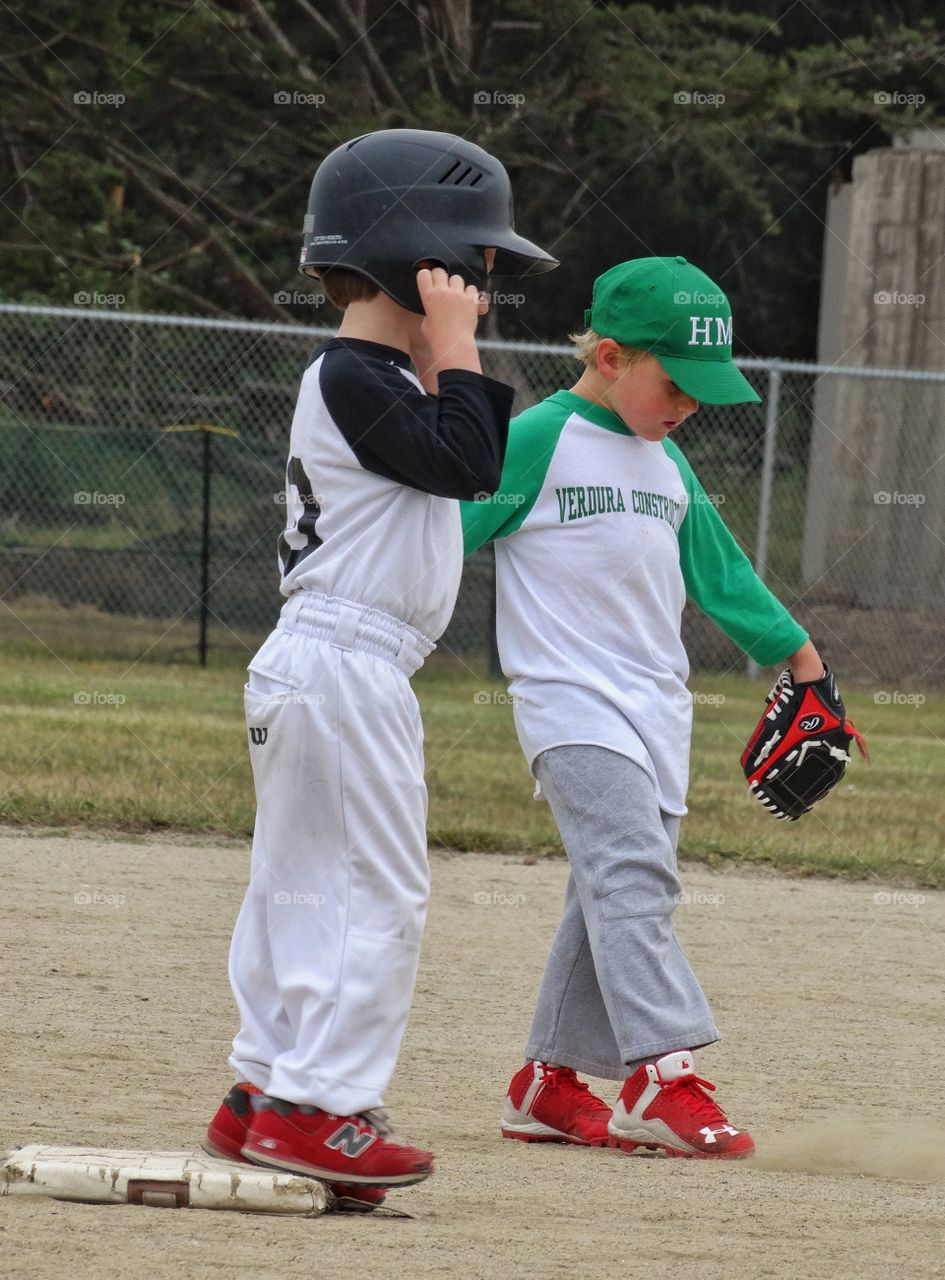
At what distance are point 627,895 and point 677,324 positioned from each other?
1065mm

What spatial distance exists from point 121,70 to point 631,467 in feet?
42.8

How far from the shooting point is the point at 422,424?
2.50 meters

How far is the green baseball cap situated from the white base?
1579 millimetres

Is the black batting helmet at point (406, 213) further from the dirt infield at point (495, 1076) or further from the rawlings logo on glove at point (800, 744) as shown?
the dirt infield at point (495, 1076)

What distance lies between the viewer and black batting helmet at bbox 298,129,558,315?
2617mm

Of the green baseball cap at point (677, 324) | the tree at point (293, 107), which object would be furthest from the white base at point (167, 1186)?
the tree at point (293, 107)

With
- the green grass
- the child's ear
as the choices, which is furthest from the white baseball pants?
the green grass

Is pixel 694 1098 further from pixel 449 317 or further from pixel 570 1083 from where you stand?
pixel 449 317

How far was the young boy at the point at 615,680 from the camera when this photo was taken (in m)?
3.13

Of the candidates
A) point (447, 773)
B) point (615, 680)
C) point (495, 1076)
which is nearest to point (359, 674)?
point (615, 680)

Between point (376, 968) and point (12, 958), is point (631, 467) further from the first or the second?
point (12, 958)

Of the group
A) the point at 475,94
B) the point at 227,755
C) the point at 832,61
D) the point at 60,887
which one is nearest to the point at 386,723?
the point at 60,887

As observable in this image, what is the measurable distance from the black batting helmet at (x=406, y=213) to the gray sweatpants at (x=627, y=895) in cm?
96

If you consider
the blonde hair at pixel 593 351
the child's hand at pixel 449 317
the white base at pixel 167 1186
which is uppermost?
the blonde hair at pixel 593 351
